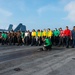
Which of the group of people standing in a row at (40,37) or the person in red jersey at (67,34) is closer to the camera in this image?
the person in red jersey at (67,34)

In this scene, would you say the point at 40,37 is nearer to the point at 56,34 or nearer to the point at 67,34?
the point at 56,34

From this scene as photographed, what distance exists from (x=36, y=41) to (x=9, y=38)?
4052mm

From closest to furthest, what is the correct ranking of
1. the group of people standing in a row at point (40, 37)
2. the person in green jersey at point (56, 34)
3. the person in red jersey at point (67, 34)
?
the person in red jersey at point (67, 34) → the group of people standing in a row at point (40, 37) → the person in green jersey at point (56, 34)

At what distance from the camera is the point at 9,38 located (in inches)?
1223

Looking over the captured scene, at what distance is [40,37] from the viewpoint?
28.6 metres

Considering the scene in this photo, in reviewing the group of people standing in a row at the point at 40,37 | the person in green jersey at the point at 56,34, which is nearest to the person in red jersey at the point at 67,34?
the group of people standing in a row at the point at 40,37

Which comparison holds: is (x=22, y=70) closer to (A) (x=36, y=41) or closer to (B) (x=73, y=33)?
(B) (x=73, y=33)

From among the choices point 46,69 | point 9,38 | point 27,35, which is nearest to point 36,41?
point 27,35

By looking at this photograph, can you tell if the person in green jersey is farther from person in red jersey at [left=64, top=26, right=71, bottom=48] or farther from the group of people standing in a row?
person in red jersey at [left=64, top=26, right=71, bottom=48]

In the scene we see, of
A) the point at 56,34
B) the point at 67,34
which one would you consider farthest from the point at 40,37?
the point at 67,34

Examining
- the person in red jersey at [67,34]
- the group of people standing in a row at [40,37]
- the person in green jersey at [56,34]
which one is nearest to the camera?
the person in red jersey at [67,34]

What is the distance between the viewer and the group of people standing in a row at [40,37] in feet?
81.7

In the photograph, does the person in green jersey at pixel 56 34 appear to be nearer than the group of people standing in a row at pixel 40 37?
No

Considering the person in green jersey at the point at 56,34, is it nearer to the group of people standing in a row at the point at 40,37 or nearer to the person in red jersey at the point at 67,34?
the group of people standing in a row at the point at 40,37
